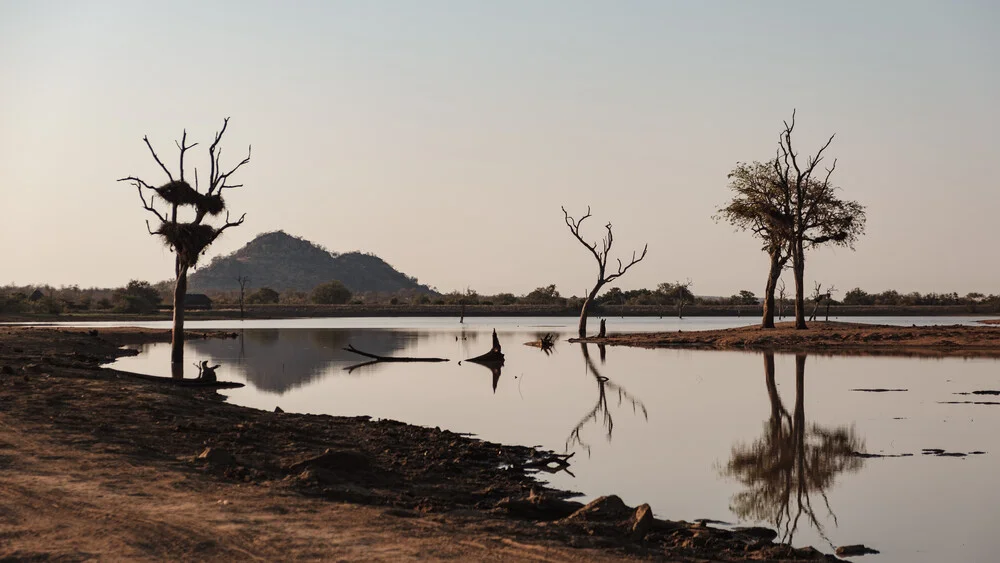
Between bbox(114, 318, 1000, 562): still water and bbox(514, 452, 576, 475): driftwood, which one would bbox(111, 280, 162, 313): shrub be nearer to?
bbox(114, 318, 1000, 562): still water

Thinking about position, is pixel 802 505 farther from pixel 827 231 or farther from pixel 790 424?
pixel 827 231

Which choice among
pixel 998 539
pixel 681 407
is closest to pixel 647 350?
pixel 681 407

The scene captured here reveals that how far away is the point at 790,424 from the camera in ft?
61.9

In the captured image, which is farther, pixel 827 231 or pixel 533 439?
pixel 827 231

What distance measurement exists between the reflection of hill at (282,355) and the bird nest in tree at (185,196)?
18.6 feet

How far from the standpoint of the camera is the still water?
1117 cm

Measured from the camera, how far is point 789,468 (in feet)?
46.1

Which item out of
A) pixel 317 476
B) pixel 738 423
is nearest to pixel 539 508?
pixel 317 476

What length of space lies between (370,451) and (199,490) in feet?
13.3

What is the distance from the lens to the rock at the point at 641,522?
9203 mm

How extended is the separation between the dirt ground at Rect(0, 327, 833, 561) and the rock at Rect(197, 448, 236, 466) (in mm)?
25

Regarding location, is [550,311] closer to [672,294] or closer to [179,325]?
[672,294]

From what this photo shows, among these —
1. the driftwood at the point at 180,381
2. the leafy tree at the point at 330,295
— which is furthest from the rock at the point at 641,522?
the leafy tree at the point at 330,295

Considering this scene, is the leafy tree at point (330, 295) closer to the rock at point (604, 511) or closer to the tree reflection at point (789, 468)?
the tree reflection at point (789, 468)
